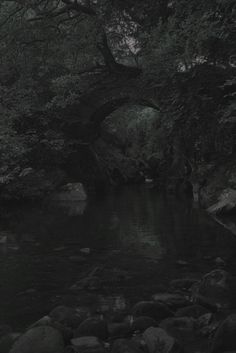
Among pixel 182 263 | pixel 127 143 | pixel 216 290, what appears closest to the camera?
pixel 216 290

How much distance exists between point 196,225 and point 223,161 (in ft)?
17.9

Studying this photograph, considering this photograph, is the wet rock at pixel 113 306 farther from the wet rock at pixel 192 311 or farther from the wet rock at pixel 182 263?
the wet rock at pixel 182 263

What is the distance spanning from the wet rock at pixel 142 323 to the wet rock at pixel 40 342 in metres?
0.95

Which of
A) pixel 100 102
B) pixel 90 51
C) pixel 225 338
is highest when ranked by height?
pixel 90 51

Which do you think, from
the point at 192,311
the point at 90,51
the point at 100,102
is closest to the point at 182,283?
the point at 192,311

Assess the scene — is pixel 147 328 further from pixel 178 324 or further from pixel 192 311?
pixel 192 311

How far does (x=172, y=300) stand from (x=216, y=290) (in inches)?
29.5

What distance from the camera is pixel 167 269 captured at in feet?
26.3

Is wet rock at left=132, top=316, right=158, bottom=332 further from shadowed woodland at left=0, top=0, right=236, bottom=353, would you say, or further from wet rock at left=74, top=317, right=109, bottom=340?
wet rock at left=74, top=317, right=109, bottom=340

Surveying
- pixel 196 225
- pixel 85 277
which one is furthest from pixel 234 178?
pixel 85 277

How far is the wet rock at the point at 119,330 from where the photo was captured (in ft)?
17.4

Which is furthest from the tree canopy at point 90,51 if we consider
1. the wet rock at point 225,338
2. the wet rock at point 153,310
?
the wet rock at point 225,338

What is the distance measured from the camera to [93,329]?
5293mm

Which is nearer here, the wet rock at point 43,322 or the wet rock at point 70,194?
the wet rock at point 43,322
